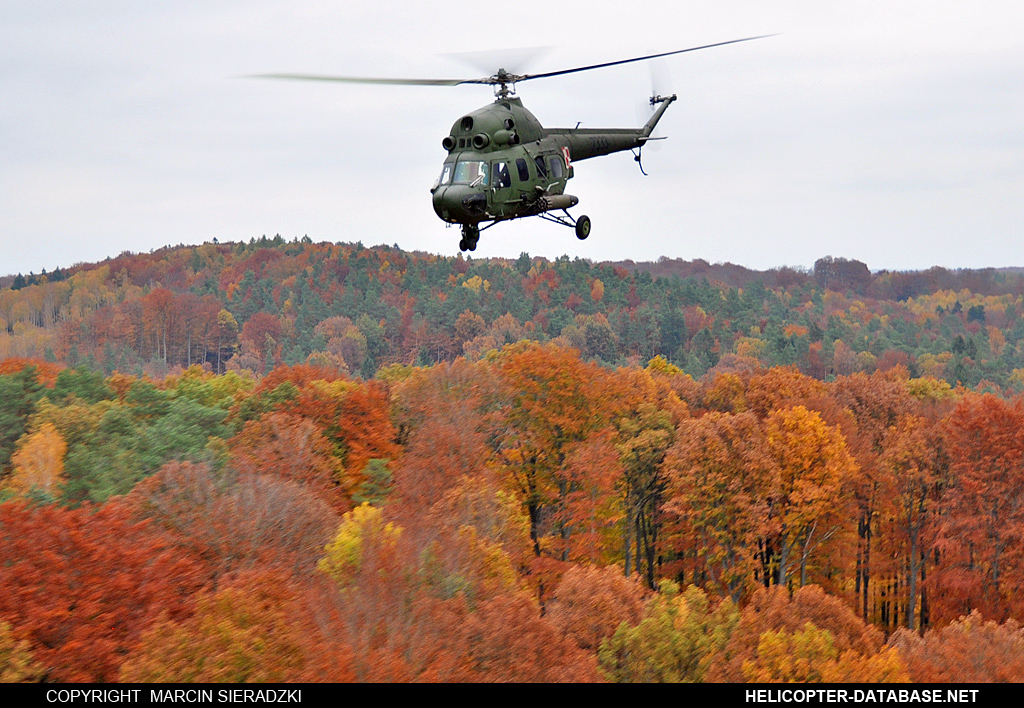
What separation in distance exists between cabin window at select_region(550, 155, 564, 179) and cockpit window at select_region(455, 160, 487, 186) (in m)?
2.66

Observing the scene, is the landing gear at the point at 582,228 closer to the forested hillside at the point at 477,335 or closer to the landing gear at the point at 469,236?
the landing gear at the point at 469,236

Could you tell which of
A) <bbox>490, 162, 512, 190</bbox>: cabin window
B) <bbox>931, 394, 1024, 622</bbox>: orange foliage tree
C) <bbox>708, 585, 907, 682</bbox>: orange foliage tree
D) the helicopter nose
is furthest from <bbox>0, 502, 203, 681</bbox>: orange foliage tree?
<bbox>931, 394, 1024, 622</bbox>: orange foliage tree

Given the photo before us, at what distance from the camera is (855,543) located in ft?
171

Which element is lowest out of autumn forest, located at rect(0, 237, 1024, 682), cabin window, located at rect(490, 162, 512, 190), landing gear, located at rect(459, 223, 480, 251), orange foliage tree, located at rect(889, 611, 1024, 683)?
orange foliage tree, located at rect(889, 611, 1024, 683)

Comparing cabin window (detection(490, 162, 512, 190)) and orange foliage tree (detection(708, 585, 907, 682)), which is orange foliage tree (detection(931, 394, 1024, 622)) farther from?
cabin window (detection(490, 162, 512, 190))

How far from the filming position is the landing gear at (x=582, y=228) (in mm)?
26078

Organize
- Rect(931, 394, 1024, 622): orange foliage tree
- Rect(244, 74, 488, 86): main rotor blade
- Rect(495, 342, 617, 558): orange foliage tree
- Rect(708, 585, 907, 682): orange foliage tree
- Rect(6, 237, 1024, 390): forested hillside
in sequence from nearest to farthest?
Rect(244, 74, 488, 86): main rotor blade, Rect(708, 585, 907, 682): orange foliage tree, Rect(931, 394, 1024, 622): orange foliage tree, Rect(495, 342, 617, 558): orange foliage tree, Rect(6, 237, 1024, 390): forested hillside

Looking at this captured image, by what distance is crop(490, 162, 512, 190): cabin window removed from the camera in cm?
2375

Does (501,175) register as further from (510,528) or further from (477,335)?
(477,335)

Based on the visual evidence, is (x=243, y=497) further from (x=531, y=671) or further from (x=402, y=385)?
(x=402, y=385)

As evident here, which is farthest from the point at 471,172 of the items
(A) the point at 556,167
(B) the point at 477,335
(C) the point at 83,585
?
(B) the point at 477,335

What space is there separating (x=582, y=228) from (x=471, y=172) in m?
3.74

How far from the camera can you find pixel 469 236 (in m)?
23.8

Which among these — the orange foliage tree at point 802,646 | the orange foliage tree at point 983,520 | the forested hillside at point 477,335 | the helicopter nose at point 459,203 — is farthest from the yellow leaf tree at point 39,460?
the forested hillside at point 477,335
